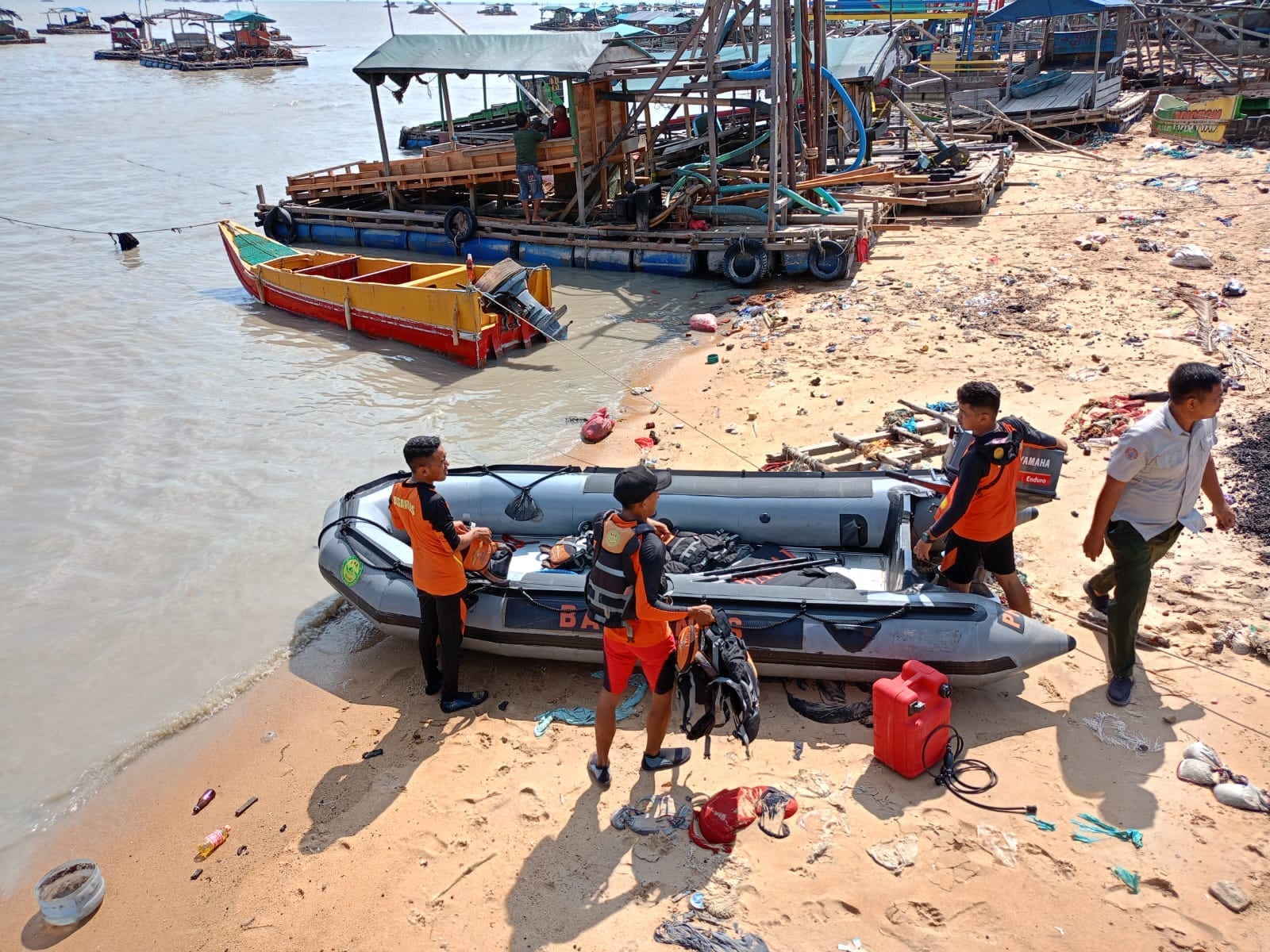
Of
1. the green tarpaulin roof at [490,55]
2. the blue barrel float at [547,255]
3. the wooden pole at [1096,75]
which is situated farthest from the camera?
the wooden pole at [1096,75]

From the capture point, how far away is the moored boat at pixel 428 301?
37.0 feet

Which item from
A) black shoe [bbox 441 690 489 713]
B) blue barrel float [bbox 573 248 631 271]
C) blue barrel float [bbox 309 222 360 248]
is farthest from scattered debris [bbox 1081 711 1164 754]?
blue barrel float [bbox 309 222 360 248]

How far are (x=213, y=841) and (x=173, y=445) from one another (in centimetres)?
620

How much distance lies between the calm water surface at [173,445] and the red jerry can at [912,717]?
4210mm

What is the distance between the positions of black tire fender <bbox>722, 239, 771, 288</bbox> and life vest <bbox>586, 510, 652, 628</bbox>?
385 inches

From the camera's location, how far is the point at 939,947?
11.3 feet

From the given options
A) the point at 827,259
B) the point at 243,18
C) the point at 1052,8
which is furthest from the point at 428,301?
Answer: the point at 243,18

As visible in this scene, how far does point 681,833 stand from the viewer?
4137 mm

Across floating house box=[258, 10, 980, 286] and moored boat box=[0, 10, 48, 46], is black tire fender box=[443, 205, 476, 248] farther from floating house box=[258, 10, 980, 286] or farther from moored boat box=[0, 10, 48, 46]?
moored boat box=[0, 10, 48, 46]

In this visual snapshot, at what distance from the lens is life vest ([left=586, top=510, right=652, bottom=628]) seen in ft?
12.5

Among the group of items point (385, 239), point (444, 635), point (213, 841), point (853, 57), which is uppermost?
point (853, 57)

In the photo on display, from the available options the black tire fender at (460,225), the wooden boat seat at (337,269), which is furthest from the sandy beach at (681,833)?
the black tire fender at (460,225)

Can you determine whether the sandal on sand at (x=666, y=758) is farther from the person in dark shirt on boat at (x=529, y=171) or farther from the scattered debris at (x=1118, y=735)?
the person in dark shirt on boat at (x=529, y=171)

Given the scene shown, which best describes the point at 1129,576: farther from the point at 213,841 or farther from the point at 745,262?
the point at 745,262
